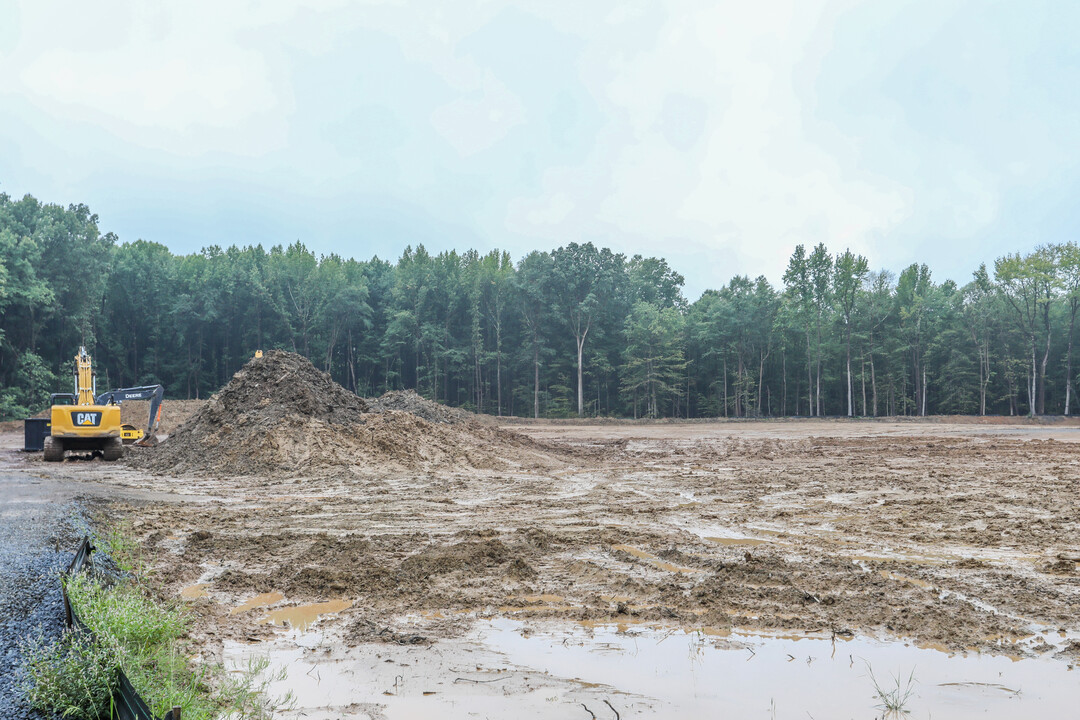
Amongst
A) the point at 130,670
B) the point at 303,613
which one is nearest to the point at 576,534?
the point at 303,613

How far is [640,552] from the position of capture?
302 inches

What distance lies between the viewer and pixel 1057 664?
443 cm

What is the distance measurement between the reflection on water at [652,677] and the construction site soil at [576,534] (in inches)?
11.5

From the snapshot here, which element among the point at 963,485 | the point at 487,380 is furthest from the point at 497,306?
the point at 963,485

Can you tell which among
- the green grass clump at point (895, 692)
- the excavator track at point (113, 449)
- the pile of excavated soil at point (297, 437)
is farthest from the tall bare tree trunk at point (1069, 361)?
the excavator track at point (113, 449)

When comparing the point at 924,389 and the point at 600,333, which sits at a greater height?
the point at 600,333

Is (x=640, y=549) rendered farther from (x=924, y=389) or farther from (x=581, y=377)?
(x=924, y=389)

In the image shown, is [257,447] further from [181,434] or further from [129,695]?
[129,695]

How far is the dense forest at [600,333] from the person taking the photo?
5334 cm

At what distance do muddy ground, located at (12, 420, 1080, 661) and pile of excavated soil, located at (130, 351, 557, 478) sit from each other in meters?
1.19

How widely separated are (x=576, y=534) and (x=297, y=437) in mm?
10470

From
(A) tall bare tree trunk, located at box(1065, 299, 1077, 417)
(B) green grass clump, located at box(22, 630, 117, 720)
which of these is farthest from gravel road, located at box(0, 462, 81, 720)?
(A) tall bare tree trunk, located at box(1065, 299, 1077, 417)

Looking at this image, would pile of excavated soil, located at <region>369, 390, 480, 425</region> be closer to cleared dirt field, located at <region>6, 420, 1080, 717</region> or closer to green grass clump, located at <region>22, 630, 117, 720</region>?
cleared dirt field, located at <region>6, 420, 1080, 717</region>

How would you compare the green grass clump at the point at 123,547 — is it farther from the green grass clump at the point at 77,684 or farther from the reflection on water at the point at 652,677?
the green grass clump at the point at 77,684
